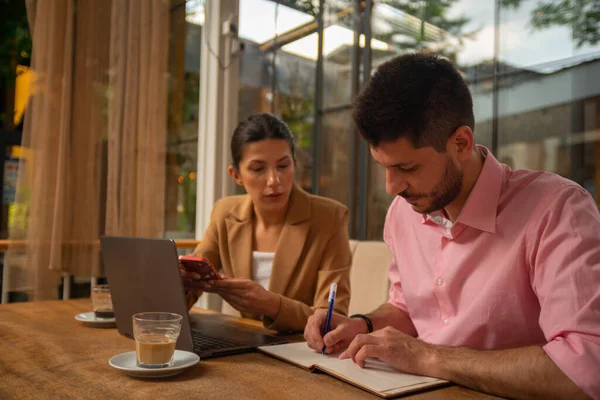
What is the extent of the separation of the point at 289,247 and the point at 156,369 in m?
0.98

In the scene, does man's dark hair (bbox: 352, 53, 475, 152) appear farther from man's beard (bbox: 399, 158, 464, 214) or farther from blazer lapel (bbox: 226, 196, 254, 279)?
blazer lapel (bbox: 226, 196, 254, 279)

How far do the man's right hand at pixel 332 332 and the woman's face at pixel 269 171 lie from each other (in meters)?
0.72

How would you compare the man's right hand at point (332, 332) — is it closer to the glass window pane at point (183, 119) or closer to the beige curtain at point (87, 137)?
the beige curtain at point (87, 137)

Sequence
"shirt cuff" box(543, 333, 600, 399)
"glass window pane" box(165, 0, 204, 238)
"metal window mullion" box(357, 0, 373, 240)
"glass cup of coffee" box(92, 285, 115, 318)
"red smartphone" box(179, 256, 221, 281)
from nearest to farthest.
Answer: "shirt cuff" box(543, 333, 600, 399)
"red smartphone" box(179, 256, 221, 281)
"glass cup of coffee" box(92, 285, 115, 318)
"glass window pane" box(165, 0, 204, 238)
"metal window mullion" box(357, 0, 373, 240)

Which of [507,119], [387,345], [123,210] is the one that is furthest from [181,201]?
[507,119]

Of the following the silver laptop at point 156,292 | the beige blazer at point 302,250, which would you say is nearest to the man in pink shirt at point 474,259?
the silver laptop at point 156,292

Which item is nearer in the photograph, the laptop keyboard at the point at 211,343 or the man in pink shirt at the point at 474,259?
the man in pink shirt at the point at 474,259

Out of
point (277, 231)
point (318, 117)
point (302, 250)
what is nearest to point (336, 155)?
point (318, 117)

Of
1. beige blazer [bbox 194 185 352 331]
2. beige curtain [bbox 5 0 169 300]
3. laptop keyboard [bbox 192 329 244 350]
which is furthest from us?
beige curtain [bbox 5 0 169 300]

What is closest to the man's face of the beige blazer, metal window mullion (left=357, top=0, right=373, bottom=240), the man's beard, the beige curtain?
the man's beard

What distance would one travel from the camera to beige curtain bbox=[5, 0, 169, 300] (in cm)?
261

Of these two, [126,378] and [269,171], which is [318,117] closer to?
A: [269,171]

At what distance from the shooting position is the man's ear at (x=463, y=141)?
3.80ft

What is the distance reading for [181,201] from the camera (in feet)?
11.2
